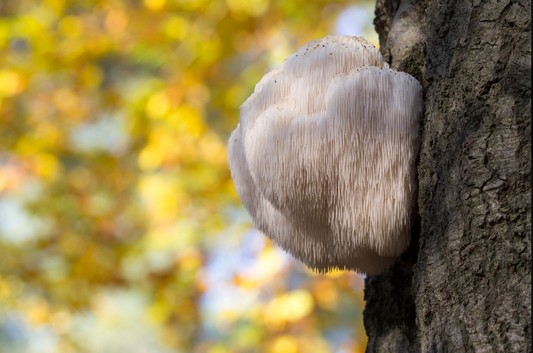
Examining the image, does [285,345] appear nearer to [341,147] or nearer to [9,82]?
[341,147]

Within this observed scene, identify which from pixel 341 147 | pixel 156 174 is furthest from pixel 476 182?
pixel 156 174

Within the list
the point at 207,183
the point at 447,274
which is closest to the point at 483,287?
the point at 447,274

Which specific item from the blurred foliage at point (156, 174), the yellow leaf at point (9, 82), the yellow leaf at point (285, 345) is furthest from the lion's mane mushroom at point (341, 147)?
the yellow leaf at point (9, 82)

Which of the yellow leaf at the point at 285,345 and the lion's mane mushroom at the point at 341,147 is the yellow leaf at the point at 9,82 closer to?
the yellow leaf at the point at 285,345

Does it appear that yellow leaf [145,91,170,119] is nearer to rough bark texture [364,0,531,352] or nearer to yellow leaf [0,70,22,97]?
yellow leaf [0,70,22,97]

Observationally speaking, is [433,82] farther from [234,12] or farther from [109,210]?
[109,210]
